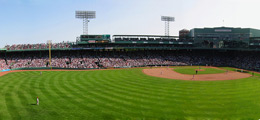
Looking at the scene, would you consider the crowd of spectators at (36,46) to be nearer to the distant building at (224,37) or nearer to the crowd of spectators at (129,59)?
the crowd of spectators at (129,59)

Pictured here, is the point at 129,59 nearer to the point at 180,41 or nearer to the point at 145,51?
the point at 145,51

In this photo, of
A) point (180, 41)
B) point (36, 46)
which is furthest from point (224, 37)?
point (36, 46)

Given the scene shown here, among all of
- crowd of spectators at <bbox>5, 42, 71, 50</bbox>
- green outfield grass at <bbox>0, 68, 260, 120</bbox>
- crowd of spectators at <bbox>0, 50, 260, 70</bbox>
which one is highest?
crowd of spectators at <bbox>5, 42, 71, 50</bbox>

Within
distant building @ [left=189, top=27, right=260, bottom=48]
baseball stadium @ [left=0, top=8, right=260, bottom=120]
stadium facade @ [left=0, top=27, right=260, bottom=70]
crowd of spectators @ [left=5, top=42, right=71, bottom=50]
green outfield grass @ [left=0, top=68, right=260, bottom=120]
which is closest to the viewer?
green outfield grass @ [left=0, top=68, right=260, bottom=120]

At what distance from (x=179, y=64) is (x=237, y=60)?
21748 mm

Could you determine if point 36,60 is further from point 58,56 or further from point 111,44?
point 111,44

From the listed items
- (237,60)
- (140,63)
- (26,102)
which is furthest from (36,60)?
(237,60)

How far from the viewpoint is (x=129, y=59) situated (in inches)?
2368

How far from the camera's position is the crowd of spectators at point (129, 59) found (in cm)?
5141

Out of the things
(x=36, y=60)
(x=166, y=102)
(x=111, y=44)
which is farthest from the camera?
(x=111, y=44)

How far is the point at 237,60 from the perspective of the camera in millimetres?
59625

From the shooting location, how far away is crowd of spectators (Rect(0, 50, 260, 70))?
2024 inches

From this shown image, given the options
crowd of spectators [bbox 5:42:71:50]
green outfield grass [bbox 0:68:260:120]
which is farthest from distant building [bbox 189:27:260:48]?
crowd of spectators [bbox 5:42:71:50]

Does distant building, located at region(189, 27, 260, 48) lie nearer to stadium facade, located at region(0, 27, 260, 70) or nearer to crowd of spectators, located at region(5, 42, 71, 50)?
stadium facade, located at region(0, 27, 260, 70)
